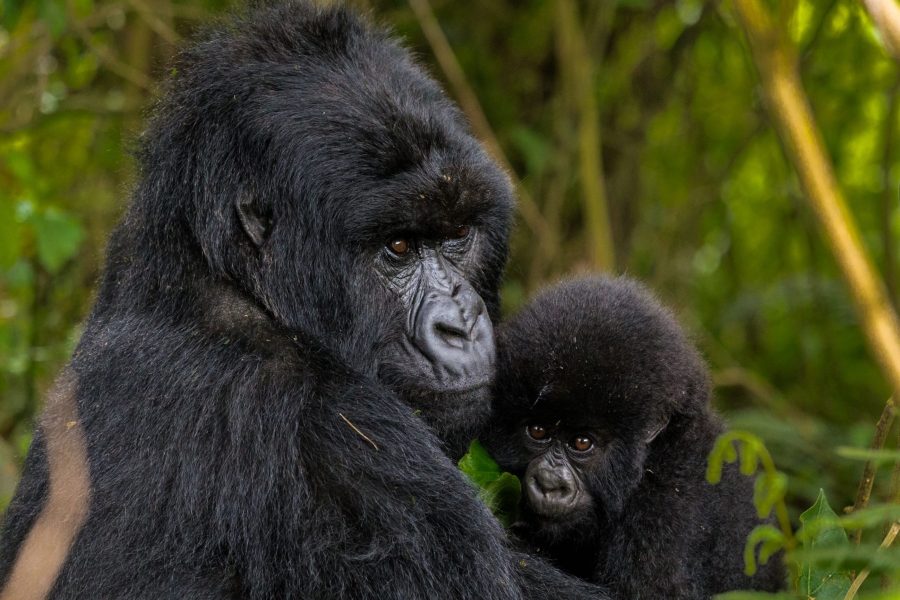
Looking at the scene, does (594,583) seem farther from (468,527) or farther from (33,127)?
(33,127)

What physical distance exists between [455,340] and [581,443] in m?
0.50

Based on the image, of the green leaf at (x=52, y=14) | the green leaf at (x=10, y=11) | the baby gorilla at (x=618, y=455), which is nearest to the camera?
the baby gorilla at (x=618, y=455)

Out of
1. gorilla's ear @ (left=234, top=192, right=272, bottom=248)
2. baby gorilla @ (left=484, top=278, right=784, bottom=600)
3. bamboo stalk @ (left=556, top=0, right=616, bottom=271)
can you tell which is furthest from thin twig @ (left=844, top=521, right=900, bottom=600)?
bamboo stalk @ (left=556, top=0, right=616, bottom=271)

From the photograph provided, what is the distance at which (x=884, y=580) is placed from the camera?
2.29 meters

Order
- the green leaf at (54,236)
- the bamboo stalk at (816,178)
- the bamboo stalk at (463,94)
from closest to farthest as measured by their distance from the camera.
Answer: the bamboo stalk at (816,178)
the green leaf at (54,236)
the bamboo stalk at (463,94)

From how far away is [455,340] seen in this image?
2.89m

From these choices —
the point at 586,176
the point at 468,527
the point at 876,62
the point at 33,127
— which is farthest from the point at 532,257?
the point at 468,527

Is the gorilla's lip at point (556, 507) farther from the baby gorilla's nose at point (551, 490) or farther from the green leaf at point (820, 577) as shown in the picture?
the green leaf at point (820, 577)

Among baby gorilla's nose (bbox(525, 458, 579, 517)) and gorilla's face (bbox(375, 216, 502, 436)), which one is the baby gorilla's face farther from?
gorilla's face (bbox(375, 216, 502, 436))

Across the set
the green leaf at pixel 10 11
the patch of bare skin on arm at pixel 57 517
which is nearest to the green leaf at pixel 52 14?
the green leaf at pixel 10 11

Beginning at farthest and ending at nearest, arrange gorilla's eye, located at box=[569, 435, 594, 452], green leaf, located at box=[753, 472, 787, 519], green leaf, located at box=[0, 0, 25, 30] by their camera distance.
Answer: green leaf, located at box=[0, 0, 25, 30] < gorilla's eye, located at box=[569, 435, 594, 452] < green leaf, located at box=[753, 472, 787, 519]

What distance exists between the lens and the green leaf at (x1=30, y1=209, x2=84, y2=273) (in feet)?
14.1

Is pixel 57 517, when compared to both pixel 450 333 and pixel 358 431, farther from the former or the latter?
pixel 450 333

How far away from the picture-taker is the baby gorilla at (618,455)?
2957 mm
